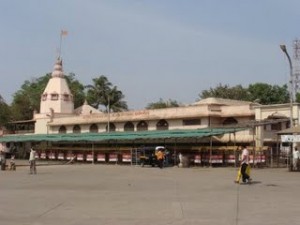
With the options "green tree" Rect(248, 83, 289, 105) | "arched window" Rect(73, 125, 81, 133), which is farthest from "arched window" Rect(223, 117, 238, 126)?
"green tree" Rect(248, 83, 289, 105)

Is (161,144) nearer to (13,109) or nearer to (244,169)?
(244,169)

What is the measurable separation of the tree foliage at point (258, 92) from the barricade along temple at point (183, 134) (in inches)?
936

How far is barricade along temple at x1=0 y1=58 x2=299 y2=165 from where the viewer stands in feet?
129

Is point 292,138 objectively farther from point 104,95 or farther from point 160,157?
point 104,95

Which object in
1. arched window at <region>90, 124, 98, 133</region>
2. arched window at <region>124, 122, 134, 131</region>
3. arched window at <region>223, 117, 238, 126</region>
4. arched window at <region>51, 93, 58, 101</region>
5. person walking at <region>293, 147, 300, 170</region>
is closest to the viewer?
person walking at <region>293, 147, 300, 170</region>

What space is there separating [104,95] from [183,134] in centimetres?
4739

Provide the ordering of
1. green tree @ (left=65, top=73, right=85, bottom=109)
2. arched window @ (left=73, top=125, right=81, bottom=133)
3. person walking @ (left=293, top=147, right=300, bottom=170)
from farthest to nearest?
green tree @ (left=65, top=73, right=85, bottom=109)
arched window @ (left=73, top=125, right=81, bottom=133)
person walking @ (left=293, top=147, right=300, bottom=170)

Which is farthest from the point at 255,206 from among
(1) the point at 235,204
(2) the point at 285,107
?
(2) the point at 285,107

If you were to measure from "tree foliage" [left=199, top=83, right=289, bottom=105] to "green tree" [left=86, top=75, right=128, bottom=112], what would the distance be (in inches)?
538

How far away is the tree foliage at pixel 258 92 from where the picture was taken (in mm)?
76625

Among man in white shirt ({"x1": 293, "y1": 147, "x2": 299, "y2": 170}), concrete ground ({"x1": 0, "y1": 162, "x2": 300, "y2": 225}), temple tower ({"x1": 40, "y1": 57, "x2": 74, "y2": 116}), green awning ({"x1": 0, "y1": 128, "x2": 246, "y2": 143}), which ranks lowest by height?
concrete ground ({"x1": 0, "y1": 162, "x2": 300, "y2": 225})

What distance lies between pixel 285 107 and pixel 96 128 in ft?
78.6

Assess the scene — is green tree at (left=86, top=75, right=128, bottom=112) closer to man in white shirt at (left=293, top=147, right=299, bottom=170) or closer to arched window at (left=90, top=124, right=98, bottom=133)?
arched window at (left=90, top=124, right=98, bottom=133)

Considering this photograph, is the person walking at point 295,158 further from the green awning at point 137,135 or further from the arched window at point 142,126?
the arched window at point 142,126
